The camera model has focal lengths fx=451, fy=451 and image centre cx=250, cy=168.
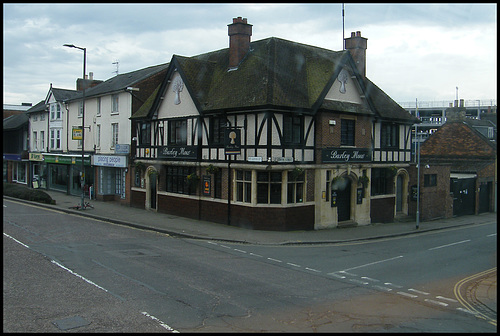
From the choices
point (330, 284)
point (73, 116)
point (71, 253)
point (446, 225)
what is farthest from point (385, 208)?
point (73, 116)

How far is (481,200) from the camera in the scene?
36219 millimetres

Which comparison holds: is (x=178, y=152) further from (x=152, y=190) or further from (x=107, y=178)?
(x=107, y=178)

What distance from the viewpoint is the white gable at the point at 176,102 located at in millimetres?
25641

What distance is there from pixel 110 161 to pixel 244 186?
13989mm

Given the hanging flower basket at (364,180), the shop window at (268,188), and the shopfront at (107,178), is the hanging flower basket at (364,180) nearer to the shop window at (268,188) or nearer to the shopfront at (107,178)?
the shop window at (268,188)

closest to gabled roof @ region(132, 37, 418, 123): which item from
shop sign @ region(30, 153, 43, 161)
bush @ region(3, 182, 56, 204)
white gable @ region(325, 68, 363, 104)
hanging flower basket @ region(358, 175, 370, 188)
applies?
white gable @ region(325, 68, 363, 104)

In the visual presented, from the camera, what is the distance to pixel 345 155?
24469mm

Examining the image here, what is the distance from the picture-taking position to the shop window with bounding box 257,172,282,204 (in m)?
22.0

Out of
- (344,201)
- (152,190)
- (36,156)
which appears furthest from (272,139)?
(36,156)

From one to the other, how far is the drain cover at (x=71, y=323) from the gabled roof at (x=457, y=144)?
37.1m

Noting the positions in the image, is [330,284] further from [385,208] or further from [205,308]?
[385,208]

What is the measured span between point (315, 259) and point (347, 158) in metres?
9.84

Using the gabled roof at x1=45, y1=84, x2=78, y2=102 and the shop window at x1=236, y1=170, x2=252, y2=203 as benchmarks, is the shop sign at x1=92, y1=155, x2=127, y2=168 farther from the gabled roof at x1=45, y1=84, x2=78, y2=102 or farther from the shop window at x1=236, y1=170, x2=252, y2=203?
the shop window at x1=236, y1=170, x2=252, y2=203

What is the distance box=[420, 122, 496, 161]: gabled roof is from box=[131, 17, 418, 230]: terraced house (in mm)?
13005
